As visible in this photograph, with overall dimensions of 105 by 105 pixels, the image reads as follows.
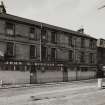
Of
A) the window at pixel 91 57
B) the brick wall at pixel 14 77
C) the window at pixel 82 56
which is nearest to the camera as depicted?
the brick wall at pixel 14 77

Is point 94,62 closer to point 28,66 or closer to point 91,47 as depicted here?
point 91,47

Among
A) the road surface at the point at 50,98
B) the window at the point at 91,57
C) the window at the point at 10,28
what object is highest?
the window at the point at 10,28

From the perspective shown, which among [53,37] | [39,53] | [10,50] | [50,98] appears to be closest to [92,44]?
[53,37]

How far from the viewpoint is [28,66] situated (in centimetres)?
2809

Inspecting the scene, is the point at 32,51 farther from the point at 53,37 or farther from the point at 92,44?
the point at 92,44

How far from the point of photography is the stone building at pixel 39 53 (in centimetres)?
2659

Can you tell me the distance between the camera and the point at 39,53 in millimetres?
30734

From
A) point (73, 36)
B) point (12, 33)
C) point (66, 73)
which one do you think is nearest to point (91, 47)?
point (73, 36)

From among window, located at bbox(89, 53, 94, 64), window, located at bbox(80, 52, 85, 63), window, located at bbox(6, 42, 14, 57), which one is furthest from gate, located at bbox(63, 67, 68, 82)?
window, located at bbox(6, 42, 14, 57)

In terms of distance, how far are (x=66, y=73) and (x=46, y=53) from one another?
6120 millimetres

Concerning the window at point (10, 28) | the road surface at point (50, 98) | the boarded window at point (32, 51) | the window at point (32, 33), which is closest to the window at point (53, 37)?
the window at point (32, 33)

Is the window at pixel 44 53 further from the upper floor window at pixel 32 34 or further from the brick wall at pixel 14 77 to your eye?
the brick wall at pixel 14 77

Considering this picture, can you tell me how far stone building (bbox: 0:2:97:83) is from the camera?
2659cm

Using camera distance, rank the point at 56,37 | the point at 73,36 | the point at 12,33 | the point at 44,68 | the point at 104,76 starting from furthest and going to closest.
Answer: the point at 104,76 → the point at 73,36 → the point at 56,37 → the point at 44,68 → the point at 12,33
